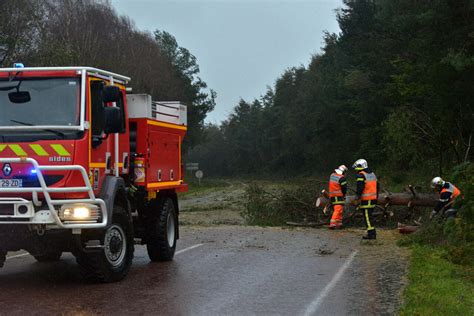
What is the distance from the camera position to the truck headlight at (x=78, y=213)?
768cm

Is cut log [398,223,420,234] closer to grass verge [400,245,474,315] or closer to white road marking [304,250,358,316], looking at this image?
grass verge [400,245,474,315]

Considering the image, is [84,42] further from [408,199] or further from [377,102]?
[408,199]

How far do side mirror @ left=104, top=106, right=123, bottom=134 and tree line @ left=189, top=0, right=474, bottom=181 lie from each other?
17.7m

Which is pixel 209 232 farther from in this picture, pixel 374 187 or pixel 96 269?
pixel 96 269

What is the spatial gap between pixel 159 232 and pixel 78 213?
9.93 feet

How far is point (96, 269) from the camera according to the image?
826 centimetres

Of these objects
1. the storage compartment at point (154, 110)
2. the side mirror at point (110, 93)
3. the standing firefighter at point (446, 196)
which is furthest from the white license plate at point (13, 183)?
the standing firefighter at point (446, 196)

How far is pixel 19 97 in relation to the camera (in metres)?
8.19

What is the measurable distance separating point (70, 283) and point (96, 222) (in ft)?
4.52

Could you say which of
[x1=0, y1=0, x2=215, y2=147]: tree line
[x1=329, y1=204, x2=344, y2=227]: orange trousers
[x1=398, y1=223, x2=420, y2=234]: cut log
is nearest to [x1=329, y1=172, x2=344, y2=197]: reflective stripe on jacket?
[x1=329, y1=204, x2=344, y2=227]: orange trousers

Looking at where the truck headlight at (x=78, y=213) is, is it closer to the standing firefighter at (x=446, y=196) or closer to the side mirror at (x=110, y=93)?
the side mirror at (x=110, y=93)

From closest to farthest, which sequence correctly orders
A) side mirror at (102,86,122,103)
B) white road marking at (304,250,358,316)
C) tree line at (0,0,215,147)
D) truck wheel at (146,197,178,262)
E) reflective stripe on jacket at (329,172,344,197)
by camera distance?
white road marking at (304,250,358,316), side mirror at (102,86,122,103), truck wheel at (146,197,178,262), reflective stripe on jacket at (329,172,344,197), tree line at (0,0,215,147)

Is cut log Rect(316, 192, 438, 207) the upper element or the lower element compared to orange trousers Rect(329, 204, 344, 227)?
upper

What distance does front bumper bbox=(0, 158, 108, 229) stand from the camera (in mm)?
7559
